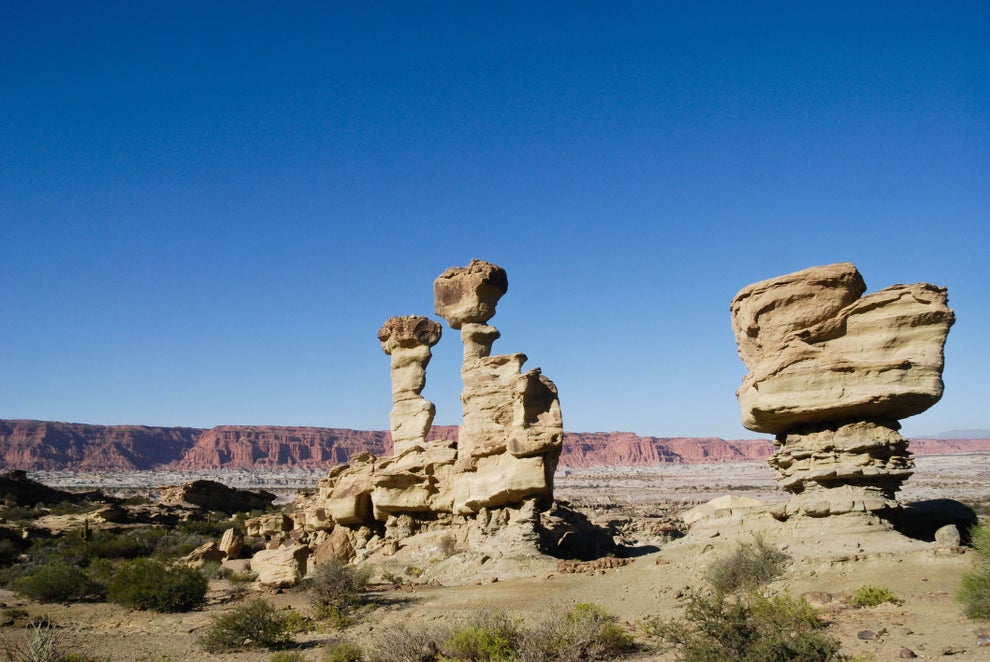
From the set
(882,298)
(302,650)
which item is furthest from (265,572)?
(882,298)

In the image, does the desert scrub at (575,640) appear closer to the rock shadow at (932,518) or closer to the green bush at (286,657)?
the green bush at (286,657)

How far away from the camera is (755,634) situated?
8273mm

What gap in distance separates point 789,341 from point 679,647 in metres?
7.29

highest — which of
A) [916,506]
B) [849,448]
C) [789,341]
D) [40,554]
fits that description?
[789,341]

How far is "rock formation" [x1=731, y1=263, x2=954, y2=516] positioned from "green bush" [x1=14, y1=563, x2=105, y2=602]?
628 inches

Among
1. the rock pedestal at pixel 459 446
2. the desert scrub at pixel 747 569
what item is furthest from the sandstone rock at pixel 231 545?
the desert scrub at pixel 747 569

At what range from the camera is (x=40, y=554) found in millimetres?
23422

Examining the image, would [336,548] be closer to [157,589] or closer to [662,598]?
[157,589]

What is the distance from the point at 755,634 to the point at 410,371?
15503mm

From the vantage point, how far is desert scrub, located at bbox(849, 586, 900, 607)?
10.3 m

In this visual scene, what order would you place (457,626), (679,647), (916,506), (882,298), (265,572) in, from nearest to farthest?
(679,647), (457,626), (882,298), (916,506), (265,572)

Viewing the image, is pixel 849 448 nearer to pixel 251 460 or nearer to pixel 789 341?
pixel 789 341

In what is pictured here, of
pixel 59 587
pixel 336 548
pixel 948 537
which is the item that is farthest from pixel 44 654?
pixel 948 537

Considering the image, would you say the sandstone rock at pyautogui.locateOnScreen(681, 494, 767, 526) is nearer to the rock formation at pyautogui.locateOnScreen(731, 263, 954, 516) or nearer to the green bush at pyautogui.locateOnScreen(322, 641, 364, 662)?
the rock formation at pyautogui.locateOnScreen(731, 263, 954, 516)
